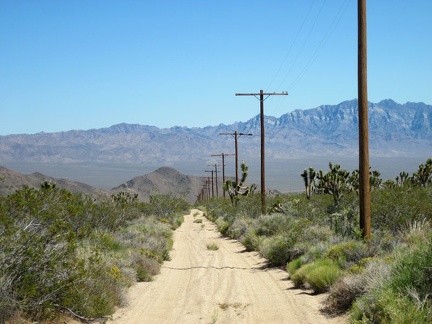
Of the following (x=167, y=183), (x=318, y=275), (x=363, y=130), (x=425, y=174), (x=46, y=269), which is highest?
(x=363, y=130)

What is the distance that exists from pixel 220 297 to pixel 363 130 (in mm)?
5913

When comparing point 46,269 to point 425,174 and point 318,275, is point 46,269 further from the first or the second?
point 425,174

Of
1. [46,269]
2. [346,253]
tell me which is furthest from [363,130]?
[46,269]

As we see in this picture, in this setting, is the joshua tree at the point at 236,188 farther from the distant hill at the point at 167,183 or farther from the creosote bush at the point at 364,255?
the distant hill at the point at 167,183

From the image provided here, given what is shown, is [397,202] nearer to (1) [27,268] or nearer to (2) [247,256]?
(2) [247,256]

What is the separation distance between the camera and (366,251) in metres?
13.0

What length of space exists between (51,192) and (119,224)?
11.9m

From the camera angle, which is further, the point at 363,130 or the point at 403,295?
the point at 363,130

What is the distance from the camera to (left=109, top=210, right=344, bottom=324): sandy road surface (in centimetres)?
1053

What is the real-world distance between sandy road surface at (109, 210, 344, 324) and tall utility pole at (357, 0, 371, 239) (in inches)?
107

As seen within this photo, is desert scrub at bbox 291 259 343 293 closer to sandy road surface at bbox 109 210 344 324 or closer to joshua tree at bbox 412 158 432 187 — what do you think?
sandy road surface at bbox 109 210 344 324

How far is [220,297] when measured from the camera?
1250 cm

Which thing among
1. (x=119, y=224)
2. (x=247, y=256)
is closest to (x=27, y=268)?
(x=247, y=256)

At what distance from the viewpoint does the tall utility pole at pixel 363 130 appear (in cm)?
1439
